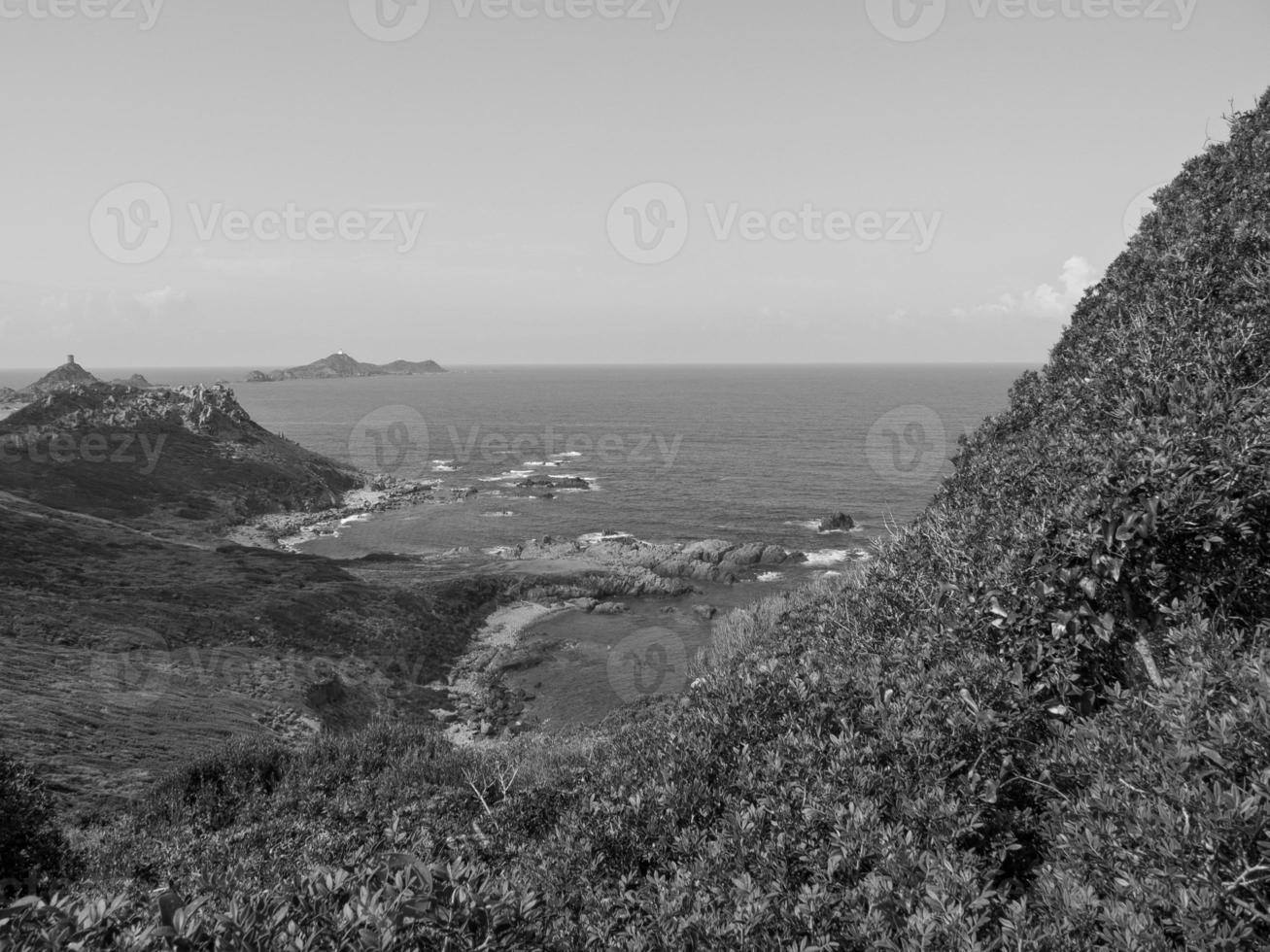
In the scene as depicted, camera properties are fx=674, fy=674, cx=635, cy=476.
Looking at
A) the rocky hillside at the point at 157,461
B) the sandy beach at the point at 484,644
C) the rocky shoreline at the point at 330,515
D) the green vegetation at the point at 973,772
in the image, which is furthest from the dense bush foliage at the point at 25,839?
the rocky hillside at the point at 157,461

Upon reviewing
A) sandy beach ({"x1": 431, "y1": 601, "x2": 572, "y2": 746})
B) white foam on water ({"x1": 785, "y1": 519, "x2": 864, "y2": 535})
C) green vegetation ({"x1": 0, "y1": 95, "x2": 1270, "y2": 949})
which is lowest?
sandy beach ({"x1": 431, "y1": 601, "x2": 572, "y2": 746})

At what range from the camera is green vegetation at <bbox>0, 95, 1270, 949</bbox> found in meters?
5.25

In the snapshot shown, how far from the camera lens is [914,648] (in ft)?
33.0

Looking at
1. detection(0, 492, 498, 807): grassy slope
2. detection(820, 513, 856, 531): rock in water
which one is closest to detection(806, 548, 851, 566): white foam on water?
detection(820, 513, 856, 531): rock in water

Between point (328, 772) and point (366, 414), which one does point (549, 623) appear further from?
point (366, 414)

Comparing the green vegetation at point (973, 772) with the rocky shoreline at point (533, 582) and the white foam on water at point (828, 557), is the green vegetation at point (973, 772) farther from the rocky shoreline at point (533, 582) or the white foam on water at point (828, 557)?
the white foam on water at point (828, 557)

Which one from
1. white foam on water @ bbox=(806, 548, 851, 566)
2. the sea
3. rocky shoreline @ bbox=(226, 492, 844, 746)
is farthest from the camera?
white foam on water @ bbox=(806, 548, 851, 566)

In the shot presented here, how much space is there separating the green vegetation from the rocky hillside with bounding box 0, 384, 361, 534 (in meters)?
69.0

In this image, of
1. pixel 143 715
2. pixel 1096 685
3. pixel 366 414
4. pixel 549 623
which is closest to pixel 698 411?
pixel 366 414

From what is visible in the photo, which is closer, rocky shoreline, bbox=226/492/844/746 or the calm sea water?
rocky shoreline, bbox=226/492/844/746

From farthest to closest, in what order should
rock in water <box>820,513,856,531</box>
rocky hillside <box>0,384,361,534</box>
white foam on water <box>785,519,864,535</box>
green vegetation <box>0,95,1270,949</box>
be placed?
rocky hillside <box>0,384,361,534</box>, rock in water <box>820,513,856,531</box>, white foam on water <box>785,519,864,535</box>, green vegetation <box>0,95,1270,949</box>

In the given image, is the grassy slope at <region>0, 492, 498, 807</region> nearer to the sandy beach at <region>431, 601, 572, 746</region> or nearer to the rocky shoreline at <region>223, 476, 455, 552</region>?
the sandy beach at <region>431, 601, 572, 746</region>

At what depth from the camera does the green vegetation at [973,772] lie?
525cm

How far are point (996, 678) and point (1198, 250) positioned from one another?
9.79 metres
